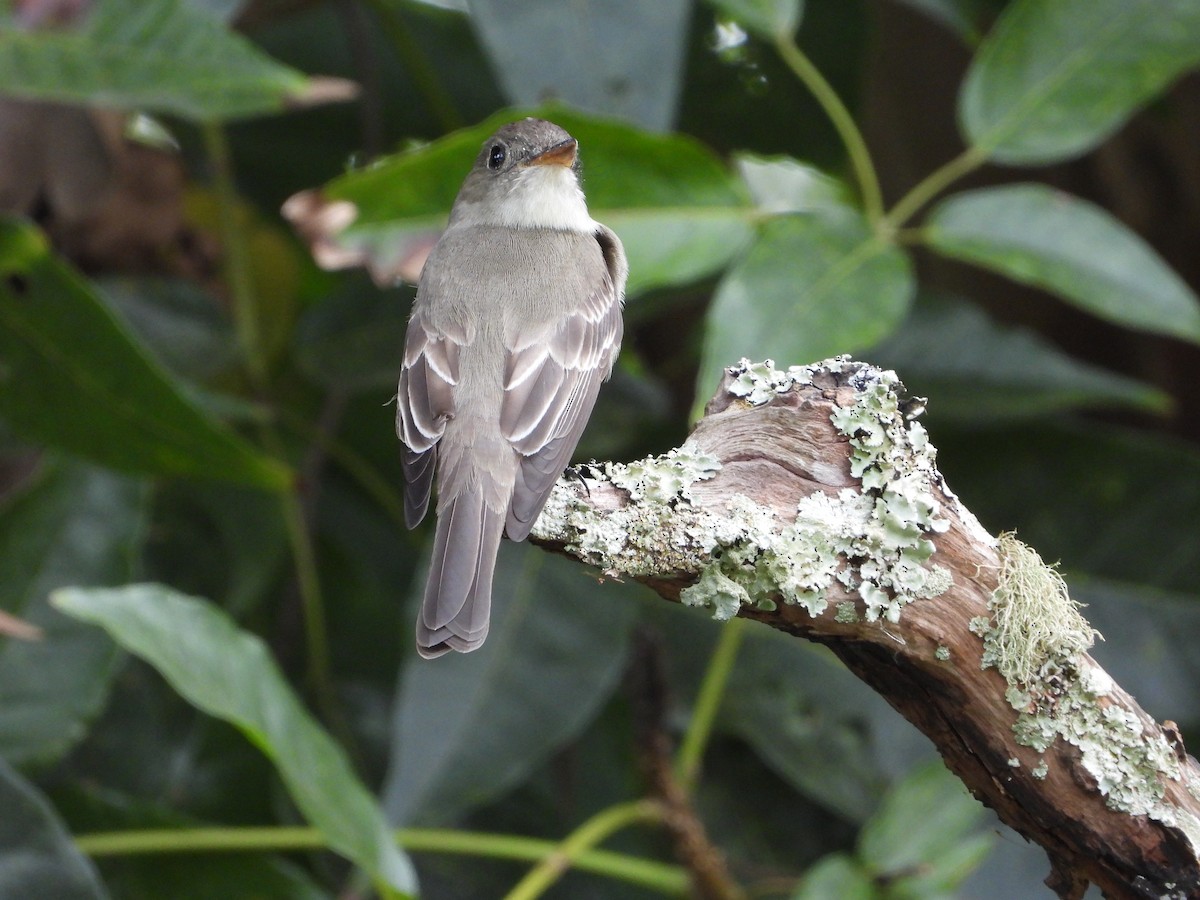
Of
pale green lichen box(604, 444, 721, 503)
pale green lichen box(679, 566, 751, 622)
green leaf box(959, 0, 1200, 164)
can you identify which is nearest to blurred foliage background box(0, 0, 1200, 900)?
green leaf box(959, 0, 1200, 164)

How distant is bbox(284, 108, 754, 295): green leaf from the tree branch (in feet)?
4.25

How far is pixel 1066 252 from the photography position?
10.9 feet

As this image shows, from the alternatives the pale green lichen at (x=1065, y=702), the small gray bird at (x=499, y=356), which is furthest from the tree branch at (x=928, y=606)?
the small gray bird at (x=499, y=356)

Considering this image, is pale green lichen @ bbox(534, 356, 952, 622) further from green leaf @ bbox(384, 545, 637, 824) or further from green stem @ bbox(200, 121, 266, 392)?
green stem @ bbox(200, 121, 266, 392)

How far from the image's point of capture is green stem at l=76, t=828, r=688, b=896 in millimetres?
3316

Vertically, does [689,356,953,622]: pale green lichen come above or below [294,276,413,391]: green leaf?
above

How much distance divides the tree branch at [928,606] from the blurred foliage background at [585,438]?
968 millimetres

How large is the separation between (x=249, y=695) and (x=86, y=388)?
98 cm

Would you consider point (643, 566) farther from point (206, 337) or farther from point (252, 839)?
point (206, 337)

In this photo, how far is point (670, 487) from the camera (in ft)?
6.17

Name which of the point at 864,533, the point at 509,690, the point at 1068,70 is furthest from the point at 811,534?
the point at 1068,70

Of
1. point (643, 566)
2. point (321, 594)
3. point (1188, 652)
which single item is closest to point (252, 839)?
point (321, 594)

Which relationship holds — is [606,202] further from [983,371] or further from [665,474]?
[665,474]

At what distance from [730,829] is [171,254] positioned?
2.62 m
